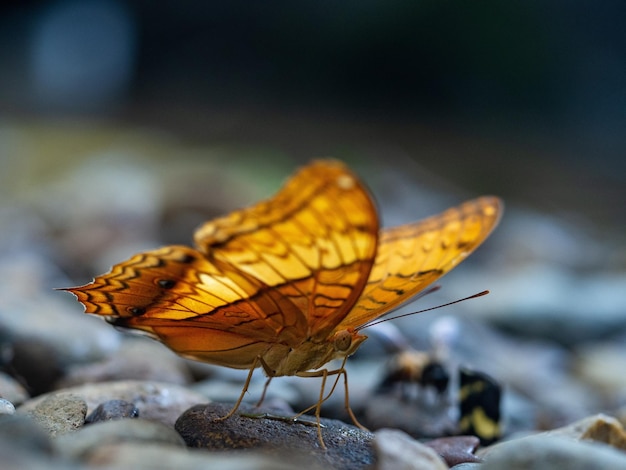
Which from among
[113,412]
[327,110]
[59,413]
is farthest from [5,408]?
[327,110]

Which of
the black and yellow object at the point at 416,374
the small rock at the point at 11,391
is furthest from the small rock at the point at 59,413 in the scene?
the black and yellow object at the point at 416,374

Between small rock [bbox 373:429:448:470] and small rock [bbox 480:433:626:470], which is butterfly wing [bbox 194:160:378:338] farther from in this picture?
small rock [bbox 480:433:626:470]

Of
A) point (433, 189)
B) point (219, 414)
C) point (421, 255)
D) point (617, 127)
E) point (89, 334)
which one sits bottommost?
point (89, 334)

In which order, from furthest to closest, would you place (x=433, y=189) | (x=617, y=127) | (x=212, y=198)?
(x=617, y=127)
(x=433, y=189)
(x=212, y=198)

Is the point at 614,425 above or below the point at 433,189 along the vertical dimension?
below

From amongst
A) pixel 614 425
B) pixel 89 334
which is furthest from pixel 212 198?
pixel 614 425

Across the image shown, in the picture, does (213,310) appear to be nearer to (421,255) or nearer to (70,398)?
(70,398)
